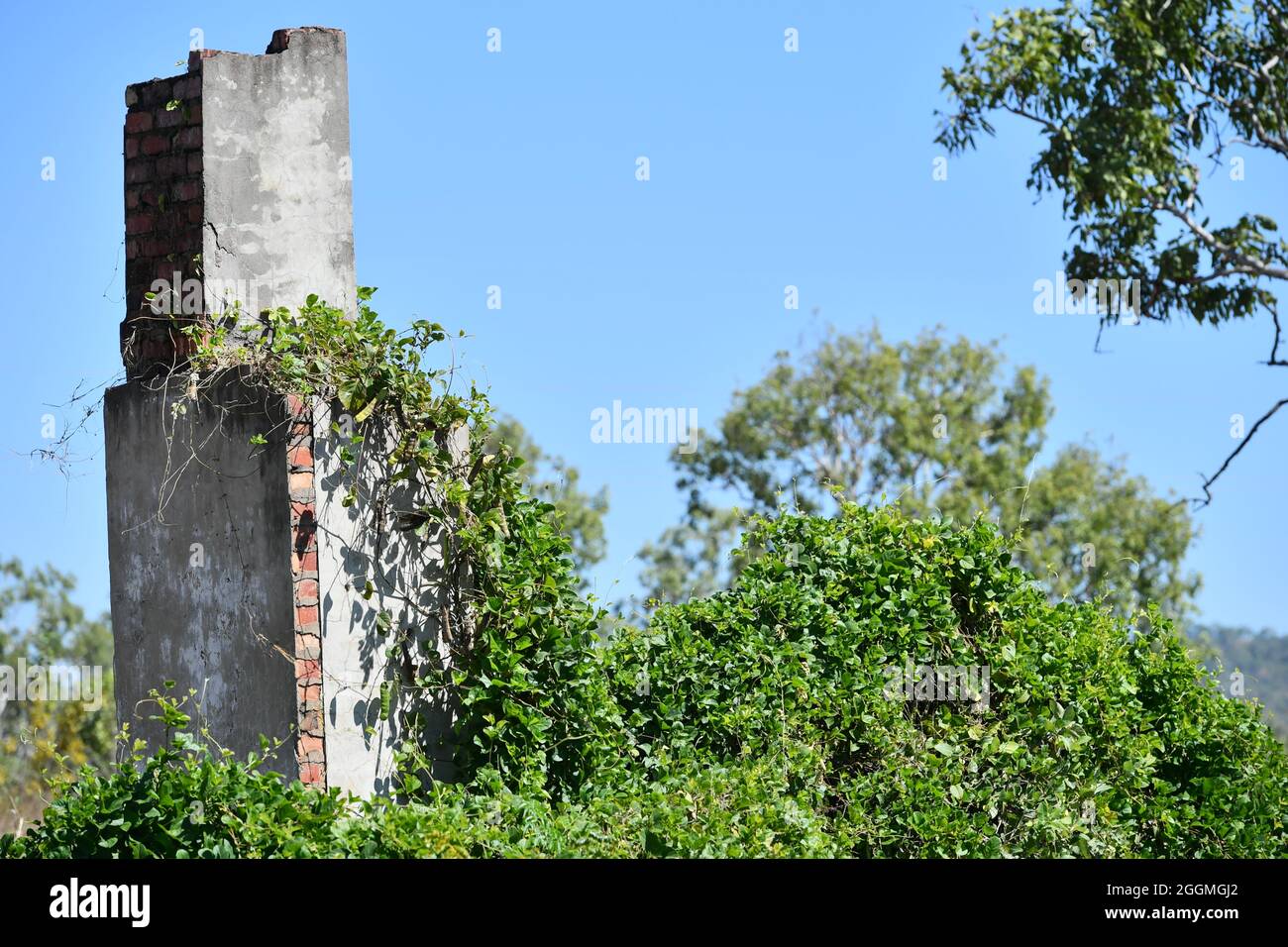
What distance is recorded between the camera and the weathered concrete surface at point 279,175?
621 centimetres

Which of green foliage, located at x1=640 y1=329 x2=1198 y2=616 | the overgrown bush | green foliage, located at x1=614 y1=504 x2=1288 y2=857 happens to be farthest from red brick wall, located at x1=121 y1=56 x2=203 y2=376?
→ green foliage, located at x1=640 y1=329 x2=1198 y2=616

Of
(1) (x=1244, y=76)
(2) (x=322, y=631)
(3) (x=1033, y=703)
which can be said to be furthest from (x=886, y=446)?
(2) (x=322, y=631)

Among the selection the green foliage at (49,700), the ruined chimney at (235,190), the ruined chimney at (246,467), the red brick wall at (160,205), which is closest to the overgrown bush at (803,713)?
the ruined chimney at (246,467)

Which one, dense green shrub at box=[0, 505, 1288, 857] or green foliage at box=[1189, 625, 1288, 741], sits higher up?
green foliage at box=[1189, 625, 1288, 741]

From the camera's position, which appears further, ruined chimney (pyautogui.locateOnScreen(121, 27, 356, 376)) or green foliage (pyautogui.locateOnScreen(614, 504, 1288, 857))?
green foliage (pyautogui.locateOnScreen(614, 504, 1288, 857))

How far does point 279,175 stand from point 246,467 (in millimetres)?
1535

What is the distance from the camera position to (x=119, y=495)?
6324mm

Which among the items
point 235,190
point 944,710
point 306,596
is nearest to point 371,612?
point 306,596

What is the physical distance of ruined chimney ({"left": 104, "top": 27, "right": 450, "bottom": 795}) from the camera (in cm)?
574

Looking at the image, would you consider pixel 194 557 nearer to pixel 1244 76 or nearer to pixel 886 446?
pixel 1244 76

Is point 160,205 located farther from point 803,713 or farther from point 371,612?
point 803,713

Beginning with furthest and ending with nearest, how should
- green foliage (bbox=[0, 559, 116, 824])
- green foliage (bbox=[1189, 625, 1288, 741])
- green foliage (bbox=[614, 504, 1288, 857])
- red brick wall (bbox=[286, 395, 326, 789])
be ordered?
green foliage (bbox=[1189, 625, 1288, 741]) < green foliage (bbox=[0, 559, 116, 824]) < green foliage (bbox=[614, 504, 1288, 857]) < red brick wall (bbox=[286, 395, 326, 789])

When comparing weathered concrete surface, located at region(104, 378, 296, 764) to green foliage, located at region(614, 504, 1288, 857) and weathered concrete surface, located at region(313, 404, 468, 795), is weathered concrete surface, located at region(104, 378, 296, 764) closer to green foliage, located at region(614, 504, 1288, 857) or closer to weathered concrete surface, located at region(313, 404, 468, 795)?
weathered concrete surface, located at region(313, 404, 468, 795)
